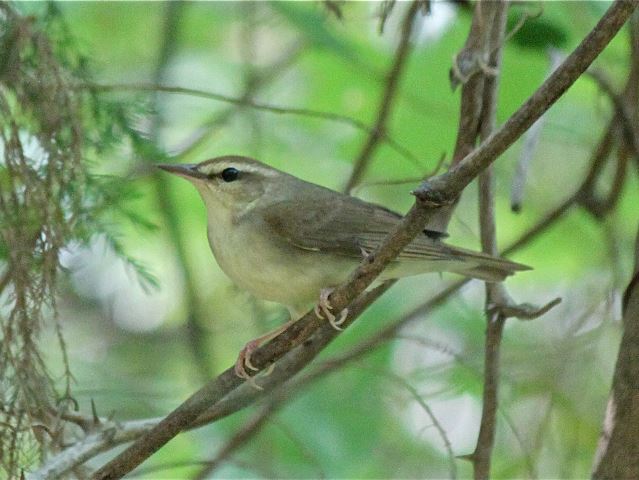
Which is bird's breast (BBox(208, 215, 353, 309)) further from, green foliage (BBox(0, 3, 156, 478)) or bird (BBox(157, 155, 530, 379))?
green foliage (BBox(0, 3, 156, 478))

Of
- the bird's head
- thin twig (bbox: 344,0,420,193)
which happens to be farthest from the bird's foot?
thin twig (bbox: 344,0,420,193)

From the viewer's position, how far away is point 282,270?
333cm

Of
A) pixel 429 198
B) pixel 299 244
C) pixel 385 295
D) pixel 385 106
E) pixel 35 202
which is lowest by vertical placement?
pixel 429 198

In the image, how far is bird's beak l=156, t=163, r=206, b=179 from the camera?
347 cm

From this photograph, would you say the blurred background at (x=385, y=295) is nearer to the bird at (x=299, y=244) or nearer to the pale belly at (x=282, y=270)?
the bird at (x=299, y=244)

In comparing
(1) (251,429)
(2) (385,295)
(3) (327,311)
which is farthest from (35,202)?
(2) (385,295)

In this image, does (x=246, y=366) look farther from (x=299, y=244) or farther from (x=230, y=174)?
(x=230, y=174)

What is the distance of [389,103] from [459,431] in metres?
1.75

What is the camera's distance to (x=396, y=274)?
329cm

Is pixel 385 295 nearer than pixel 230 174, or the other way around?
pixel 230 174

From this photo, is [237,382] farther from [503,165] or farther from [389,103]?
[503,165]

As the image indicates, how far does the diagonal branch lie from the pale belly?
0.81 m

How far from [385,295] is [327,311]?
235cm

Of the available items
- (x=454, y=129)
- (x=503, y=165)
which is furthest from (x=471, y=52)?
(x=503, y=165)
